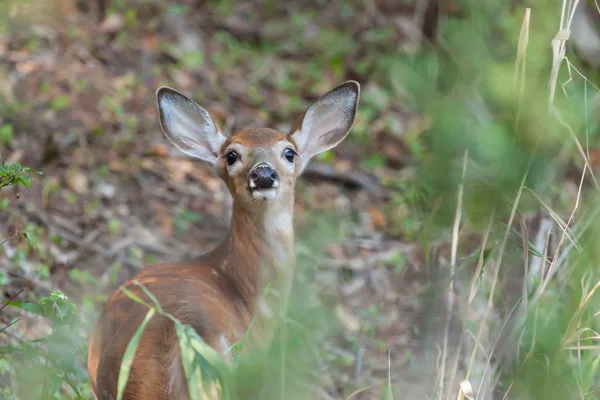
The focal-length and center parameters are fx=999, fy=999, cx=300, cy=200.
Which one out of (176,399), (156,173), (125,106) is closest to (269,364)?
(176,399)

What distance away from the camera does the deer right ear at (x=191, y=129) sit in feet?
15.9

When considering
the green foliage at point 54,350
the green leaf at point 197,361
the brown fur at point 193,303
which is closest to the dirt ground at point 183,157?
the brown fur at point 193,303

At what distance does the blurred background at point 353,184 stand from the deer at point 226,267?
0.19 meters

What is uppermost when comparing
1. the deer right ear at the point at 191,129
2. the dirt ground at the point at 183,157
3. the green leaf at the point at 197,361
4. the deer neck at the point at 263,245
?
the green leaf at the point at 197,361

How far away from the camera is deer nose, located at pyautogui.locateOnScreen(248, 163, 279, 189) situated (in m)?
4.23

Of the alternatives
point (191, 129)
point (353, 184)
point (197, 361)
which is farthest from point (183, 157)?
point (197, 361)

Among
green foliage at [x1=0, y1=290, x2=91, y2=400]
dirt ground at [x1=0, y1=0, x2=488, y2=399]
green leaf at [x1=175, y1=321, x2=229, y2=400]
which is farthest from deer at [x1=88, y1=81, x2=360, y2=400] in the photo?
green leaf at [x1=175, y1=321, x2=229, y2=400]

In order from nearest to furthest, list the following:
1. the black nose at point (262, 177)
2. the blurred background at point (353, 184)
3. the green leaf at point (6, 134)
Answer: the blurred background at point (353, 184) < the black nose at point (262, 177) < the green leaf at point (6, 134)

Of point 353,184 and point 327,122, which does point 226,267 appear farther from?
point 353,184

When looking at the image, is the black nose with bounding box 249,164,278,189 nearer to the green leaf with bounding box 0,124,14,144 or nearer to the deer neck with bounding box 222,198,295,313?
the deer neck with bounding box 222,198,295,313

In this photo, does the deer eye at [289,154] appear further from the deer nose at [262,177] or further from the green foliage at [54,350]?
the green foliage at [54,350]

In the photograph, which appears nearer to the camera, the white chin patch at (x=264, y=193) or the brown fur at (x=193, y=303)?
the brown fur at (x=193, y=303)

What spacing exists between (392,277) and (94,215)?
6.95ft

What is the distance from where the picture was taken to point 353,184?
8328 millimetres
